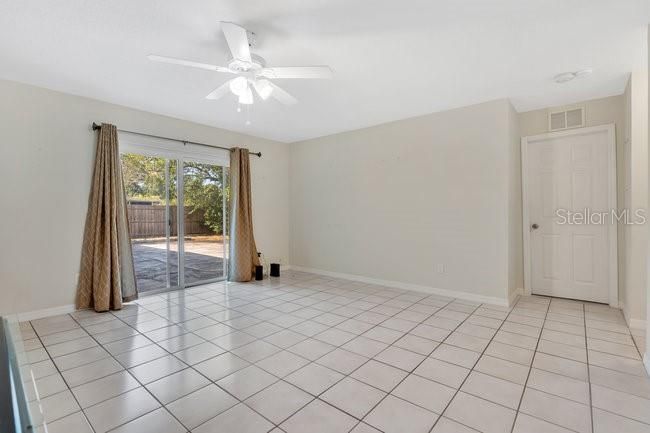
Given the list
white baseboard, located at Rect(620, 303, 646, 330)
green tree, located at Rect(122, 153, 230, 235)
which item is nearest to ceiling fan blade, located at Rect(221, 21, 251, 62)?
green tree, located at Rect(122, 153, 230, 235)

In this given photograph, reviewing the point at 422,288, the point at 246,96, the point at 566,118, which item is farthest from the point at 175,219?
the point at 566,118

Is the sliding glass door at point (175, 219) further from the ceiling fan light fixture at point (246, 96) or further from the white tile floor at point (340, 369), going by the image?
the ceiling fan light fixture at point (246, 96)

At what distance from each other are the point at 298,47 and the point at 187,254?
3.52 meters

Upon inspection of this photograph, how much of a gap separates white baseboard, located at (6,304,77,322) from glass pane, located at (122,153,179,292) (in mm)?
825

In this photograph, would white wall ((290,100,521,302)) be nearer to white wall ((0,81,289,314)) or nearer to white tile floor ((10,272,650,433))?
white tile floor ((10,272,650,433))

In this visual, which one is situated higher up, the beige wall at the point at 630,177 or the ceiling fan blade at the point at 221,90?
the ceiling fan blade at the point at 221,90

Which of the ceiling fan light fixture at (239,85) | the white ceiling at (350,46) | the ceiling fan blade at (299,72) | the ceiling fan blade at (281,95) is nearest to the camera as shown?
the white ceiling at (350,46)

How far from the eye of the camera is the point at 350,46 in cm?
260

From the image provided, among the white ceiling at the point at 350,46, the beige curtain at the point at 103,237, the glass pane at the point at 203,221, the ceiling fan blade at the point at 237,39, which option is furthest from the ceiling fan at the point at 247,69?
the glass pane at the point at 203,221

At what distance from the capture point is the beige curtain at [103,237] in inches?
146

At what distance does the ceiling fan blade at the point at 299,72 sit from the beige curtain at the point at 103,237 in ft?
8.34

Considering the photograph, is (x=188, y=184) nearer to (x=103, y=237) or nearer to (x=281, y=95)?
(x=103, y=237)

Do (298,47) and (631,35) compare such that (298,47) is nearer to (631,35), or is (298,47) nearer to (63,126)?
(631,35)

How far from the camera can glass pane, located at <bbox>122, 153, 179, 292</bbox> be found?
4.23 metres
